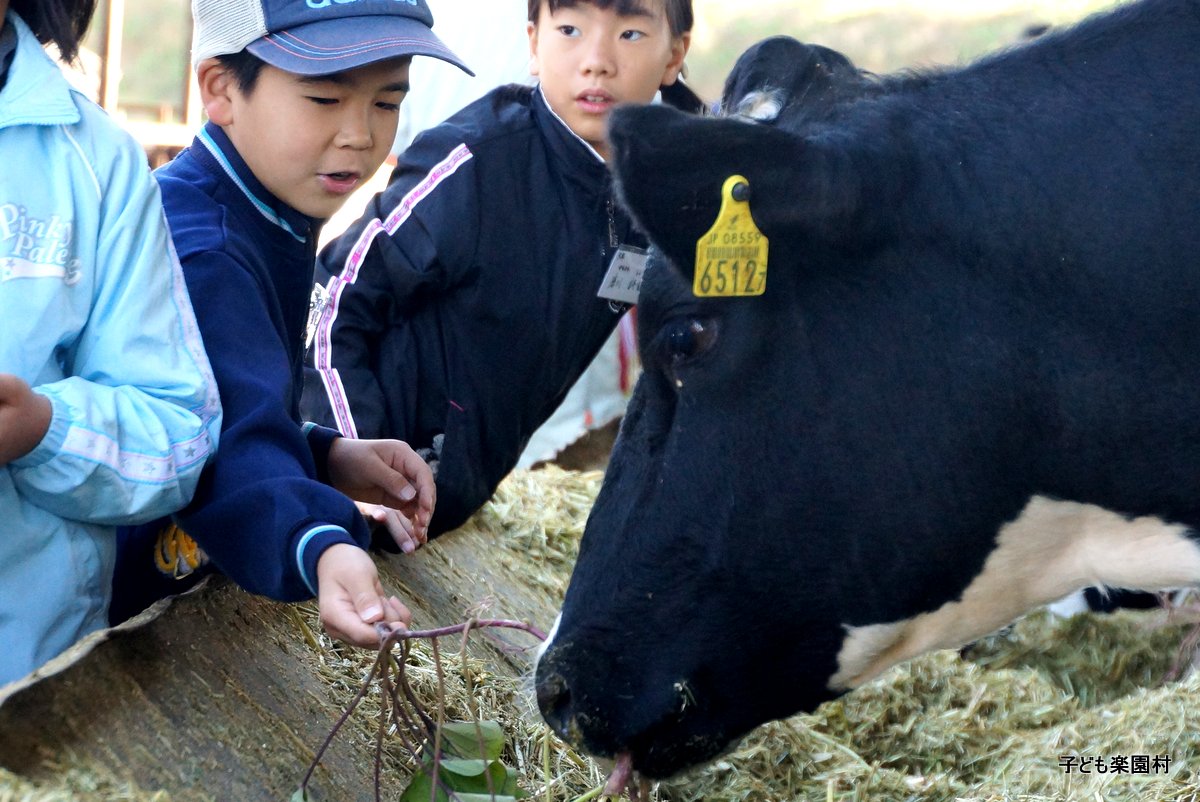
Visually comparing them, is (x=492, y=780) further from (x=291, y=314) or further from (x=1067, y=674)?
(x=1067, y=674)

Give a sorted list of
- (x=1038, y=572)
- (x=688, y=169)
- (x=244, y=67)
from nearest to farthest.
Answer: (x=688, y=169), (x=1038, y=572), (x=244, y=67)

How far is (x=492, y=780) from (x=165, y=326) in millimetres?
955

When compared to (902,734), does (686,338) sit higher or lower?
higher

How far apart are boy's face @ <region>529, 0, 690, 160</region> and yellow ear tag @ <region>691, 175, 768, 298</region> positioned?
64.6 inches

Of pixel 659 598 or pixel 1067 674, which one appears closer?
pixel 659 598

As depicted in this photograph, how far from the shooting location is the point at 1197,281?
7.55ft

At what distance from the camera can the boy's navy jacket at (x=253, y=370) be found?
222 centimetres

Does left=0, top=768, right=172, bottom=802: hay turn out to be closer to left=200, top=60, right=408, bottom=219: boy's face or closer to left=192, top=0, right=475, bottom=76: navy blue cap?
left=200, top=60, right=408, bottom=219: boy's face

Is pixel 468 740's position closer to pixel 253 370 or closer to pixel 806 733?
pixel 253 370

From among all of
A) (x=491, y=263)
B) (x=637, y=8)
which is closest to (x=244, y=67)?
(x=491, y=263)

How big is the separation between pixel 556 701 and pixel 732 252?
91cm

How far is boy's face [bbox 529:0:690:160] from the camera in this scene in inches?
152

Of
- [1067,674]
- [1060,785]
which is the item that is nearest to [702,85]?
[1067,674]

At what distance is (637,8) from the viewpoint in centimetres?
388
